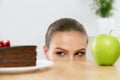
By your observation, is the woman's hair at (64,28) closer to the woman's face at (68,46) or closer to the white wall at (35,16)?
the woman's face at (68,46)

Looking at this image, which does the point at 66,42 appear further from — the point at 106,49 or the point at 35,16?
the point at 35,16

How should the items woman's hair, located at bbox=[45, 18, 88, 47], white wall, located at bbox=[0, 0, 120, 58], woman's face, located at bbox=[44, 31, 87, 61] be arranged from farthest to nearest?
1. white wall, located at bbox=[0, 0, 120, 58]
2. woman's hair, located at bbox=[45, 18, 88, 47]
3. woman's face, located at bbox=[44, 31, 87, 61]

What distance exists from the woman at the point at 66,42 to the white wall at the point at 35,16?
1.34m

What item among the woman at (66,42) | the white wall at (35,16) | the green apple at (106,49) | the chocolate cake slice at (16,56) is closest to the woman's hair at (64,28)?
the woman at (66,42)

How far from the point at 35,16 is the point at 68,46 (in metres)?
1.71

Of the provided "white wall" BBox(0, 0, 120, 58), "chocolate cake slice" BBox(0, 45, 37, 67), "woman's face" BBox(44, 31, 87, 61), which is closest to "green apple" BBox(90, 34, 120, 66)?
"chocolate cake slice" BBox(0, 45, 37, 67)

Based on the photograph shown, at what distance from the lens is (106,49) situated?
2.69 ft

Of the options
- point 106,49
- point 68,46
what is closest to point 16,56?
point 106,49

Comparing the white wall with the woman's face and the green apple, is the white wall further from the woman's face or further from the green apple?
the green apple

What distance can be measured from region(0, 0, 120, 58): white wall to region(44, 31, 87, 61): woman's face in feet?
4.87

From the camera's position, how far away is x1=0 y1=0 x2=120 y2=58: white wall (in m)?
2.96

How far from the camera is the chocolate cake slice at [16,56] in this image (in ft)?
2.25

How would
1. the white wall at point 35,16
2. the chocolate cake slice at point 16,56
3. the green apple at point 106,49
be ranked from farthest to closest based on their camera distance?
the white wall at point 35,16, the green apple at point 106,49, the chocolate cake slice at point 16,56

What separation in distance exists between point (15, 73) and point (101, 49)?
0.89ft
